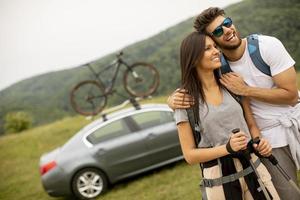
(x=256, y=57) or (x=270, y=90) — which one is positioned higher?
(x=256, y=57)

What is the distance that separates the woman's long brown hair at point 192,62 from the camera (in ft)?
9.30

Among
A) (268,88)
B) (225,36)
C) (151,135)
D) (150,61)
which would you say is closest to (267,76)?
(268,88)

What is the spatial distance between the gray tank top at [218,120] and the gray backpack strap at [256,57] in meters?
0.32

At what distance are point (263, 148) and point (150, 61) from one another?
1650 inches

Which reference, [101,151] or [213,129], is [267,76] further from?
[101,151]

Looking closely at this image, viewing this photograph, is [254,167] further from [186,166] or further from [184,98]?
[186,166]

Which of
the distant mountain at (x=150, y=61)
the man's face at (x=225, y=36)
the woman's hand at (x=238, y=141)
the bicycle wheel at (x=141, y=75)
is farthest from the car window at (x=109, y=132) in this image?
the distant mountain at (x=150, y=61)

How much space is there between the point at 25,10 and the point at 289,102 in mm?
28996

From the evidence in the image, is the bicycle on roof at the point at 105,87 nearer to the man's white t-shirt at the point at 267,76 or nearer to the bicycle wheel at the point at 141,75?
the bicycle wheel at the point at 141,75

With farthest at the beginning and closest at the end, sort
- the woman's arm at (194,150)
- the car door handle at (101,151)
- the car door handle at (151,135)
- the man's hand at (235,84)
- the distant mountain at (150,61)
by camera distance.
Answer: the distant mountain at (150,61) → the car door handle at (151,135) → the car door handle at (101,151) → the man's hand at (235,84) → the woman's arm at (194,150)

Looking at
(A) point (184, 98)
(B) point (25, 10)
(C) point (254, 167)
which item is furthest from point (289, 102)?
(B) point (25, 10)

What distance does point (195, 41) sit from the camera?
284 centimetres

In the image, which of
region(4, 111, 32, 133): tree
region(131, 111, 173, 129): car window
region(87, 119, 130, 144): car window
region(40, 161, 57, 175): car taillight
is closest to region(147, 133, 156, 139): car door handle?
region(131, 111, 173, 129): car window

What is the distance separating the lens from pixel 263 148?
2.85 meters
